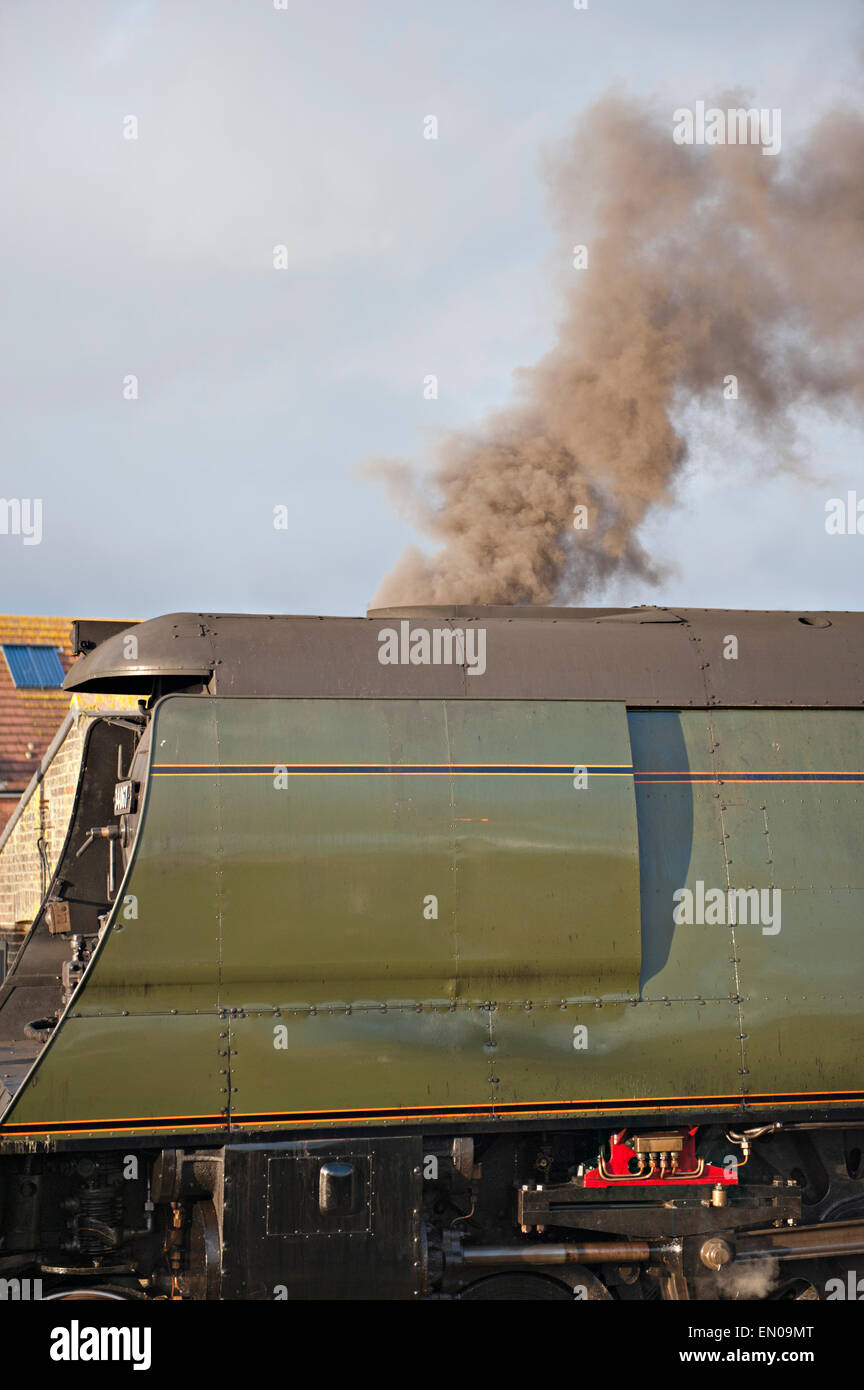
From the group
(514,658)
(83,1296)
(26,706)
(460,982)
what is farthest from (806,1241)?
(26,706)

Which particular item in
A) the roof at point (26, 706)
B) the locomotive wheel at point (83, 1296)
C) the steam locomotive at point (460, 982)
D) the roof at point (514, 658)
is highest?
the roof at point (26, 706)

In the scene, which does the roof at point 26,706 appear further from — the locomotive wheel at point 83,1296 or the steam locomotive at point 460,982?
the locomotive wheel at point 83,1296

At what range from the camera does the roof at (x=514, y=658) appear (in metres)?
7.30

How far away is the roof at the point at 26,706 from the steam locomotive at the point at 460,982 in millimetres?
15597

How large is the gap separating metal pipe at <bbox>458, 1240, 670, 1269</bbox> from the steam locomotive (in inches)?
0.8

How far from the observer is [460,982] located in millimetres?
6961

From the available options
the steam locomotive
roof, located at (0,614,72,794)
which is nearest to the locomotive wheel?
the steam locomotive

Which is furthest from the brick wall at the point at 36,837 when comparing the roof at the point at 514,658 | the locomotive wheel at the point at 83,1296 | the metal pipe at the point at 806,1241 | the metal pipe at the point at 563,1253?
the metal pipe at the point at 806,1241

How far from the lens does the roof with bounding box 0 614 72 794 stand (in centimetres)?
2253
